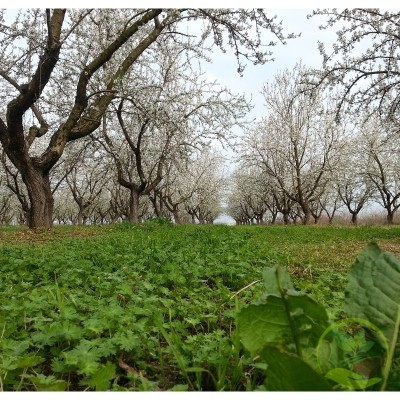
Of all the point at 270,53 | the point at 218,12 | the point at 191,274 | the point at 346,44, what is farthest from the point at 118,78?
the point at 191,274

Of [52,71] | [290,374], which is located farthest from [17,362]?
[52,71]

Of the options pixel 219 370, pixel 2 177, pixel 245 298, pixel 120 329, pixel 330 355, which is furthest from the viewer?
pixel 2 177

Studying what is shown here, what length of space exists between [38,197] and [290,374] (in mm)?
10639

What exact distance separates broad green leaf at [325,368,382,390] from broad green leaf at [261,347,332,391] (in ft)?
0.26

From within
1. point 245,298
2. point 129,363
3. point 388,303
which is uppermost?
point 388,303

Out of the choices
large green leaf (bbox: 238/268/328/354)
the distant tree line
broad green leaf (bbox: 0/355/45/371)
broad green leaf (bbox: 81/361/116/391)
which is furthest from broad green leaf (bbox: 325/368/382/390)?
the distant tree line

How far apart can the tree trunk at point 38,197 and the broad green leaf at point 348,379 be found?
10529mm

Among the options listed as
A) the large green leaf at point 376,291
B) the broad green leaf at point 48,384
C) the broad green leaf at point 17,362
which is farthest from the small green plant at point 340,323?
the broad green leaf at point 17,362

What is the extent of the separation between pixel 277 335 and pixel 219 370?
1.47 ft

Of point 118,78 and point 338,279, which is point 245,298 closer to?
point 338,279

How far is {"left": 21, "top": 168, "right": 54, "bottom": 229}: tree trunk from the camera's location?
33.9 feet

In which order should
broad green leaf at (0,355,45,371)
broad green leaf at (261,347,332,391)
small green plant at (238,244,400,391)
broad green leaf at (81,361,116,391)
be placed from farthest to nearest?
broad green leaf at (0,355,45,371) → broad green leaf at (81,361,116,391) → small green plant at (238,244,400,391) → broad green leaf at (261,347,332,391)

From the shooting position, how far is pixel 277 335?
1.12 metres

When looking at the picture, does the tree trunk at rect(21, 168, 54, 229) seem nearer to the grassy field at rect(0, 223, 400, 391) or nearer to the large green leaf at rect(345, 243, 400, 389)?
the grassy field at rect(0, 223, 400, 391)
